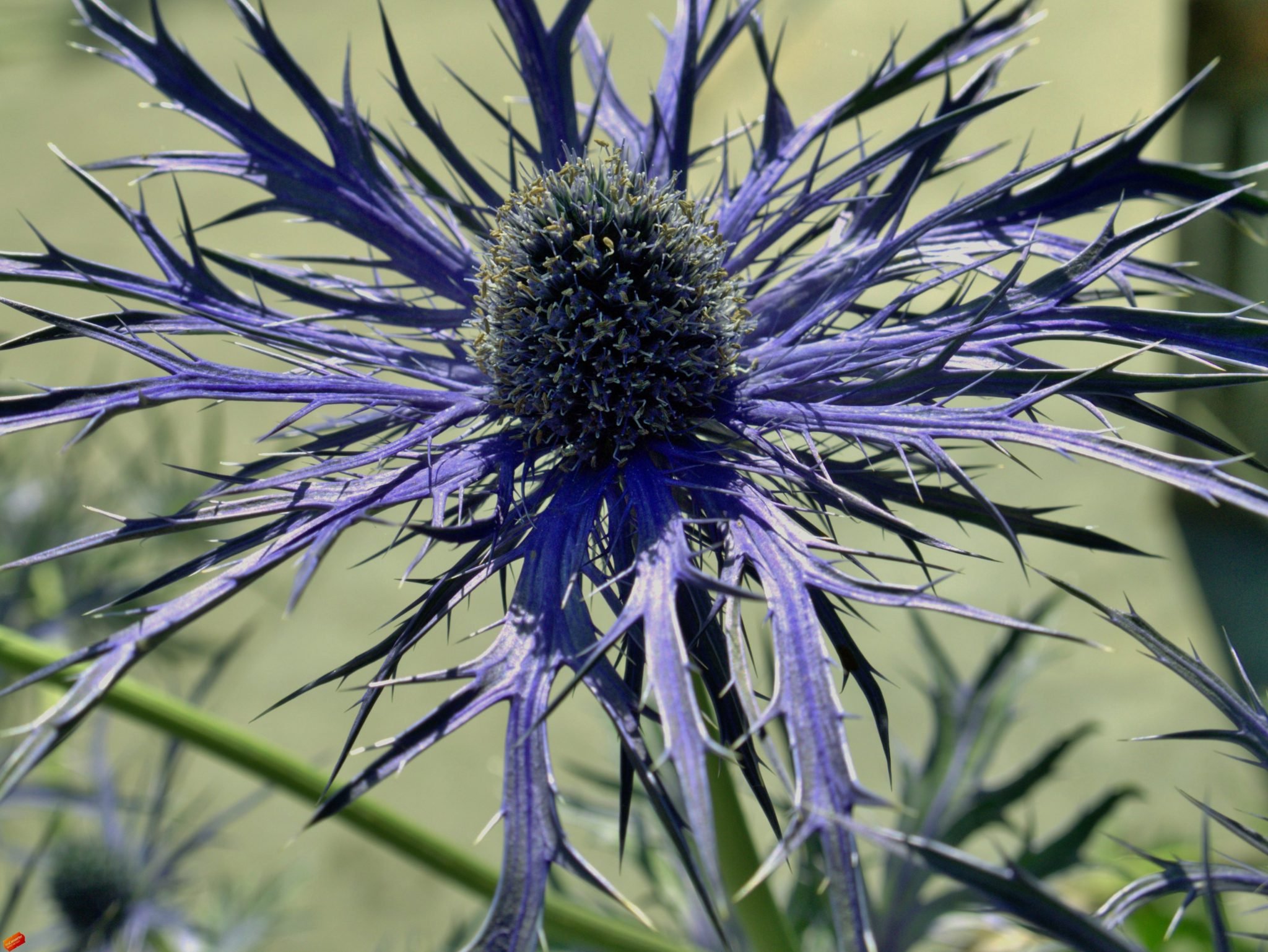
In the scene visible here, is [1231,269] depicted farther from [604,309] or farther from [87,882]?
[87,882]

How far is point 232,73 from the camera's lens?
276 centimetres

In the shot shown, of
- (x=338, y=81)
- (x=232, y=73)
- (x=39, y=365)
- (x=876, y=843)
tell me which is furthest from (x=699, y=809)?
(x=232, y=73)

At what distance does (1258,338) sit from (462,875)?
54 centimetres

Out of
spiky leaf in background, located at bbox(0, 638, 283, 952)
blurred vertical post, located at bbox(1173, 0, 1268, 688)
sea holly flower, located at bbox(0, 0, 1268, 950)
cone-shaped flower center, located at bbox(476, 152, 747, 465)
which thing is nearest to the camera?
sea holly flower, located at bbox(0, 0, 1268, 950)

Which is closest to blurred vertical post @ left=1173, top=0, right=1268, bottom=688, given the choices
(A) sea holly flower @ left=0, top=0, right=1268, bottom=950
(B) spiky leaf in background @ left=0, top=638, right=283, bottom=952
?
(A) sea holly flower @ left=0, top=0, right=1268, bottom=950

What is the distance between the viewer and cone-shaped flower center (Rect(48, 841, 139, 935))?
1041mm

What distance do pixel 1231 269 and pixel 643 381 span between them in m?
1.28

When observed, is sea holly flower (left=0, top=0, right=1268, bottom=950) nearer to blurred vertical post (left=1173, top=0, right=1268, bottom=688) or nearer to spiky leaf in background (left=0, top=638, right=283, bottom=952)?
spiky leaf in background (left=0, top=638, right=283, bottom=952)

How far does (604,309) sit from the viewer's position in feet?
2.16

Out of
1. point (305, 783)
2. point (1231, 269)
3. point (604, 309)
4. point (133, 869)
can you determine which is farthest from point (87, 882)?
point (1231, 269)

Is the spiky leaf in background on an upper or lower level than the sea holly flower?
lower

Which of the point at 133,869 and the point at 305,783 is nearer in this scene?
the point at 305,783

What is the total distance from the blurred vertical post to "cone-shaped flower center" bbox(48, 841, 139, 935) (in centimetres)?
144

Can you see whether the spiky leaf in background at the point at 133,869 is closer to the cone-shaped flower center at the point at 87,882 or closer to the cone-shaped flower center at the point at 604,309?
the cone-shaped flower center at the point at 87,882
